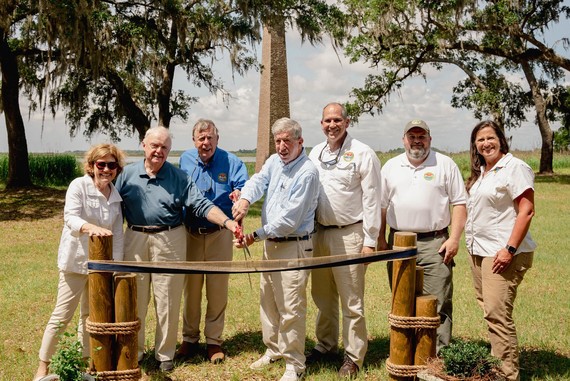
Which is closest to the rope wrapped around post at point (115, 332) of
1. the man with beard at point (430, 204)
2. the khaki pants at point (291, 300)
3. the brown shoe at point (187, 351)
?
the khaki pants at point (291, 300)

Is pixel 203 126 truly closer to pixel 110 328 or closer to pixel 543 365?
pixel 110 328

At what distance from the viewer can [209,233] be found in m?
4.88

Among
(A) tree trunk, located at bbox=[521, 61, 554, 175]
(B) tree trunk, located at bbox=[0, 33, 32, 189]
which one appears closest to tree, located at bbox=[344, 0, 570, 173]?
(A) tree trunk, located at bbox=[521, 61, 554, 175]

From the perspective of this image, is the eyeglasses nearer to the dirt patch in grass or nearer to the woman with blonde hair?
the woman with blonde hair

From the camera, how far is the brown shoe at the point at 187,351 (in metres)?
4.93

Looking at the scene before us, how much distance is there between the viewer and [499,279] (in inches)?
155

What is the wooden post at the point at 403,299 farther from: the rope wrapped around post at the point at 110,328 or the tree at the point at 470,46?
the tree at the point at 470,46

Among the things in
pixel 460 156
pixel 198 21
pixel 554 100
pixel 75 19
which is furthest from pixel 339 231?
pixel 460 156

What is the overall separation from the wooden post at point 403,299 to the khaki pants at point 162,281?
5.20ft

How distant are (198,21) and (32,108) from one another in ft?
18.7

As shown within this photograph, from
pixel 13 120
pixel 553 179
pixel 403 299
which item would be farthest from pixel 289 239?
pixel 553 179

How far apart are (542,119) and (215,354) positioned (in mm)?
21442

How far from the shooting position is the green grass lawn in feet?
15.1

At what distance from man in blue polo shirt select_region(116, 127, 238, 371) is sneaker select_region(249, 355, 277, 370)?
0.64 metres
